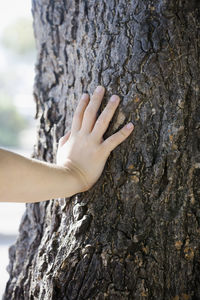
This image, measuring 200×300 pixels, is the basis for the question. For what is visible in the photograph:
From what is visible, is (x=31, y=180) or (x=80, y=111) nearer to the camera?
(x=31, y=180)

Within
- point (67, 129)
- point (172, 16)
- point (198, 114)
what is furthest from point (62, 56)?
point (198, 114)

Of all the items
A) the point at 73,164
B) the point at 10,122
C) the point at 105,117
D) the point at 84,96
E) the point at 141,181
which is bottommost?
the point at 141,181

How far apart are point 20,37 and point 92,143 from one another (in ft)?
40.4

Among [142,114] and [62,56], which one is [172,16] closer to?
[142,114]

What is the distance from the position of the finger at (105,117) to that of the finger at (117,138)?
1.6 inches

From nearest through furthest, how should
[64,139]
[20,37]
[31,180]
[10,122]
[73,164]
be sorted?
1. [31,180]
2. [73,164]
3. [64,139]
4. [10,122]
5. [20,37]

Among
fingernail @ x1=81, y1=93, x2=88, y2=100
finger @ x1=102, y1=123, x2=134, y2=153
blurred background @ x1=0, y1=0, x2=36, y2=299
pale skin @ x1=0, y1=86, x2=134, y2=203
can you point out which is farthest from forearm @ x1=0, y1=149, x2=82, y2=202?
blurred background @ x1=0, y1=0, x2=36, y2=299

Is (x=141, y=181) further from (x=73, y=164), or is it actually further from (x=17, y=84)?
(x=17, y=84)

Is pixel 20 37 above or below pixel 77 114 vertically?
above

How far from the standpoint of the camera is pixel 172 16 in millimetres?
1296

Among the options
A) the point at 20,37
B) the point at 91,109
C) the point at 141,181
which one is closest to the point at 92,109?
the point at 91,109

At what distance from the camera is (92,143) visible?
1.29 meters

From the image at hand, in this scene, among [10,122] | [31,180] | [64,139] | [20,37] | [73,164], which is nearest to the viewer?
[31,180]

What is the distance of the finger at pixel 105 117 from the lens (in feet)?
4.20
